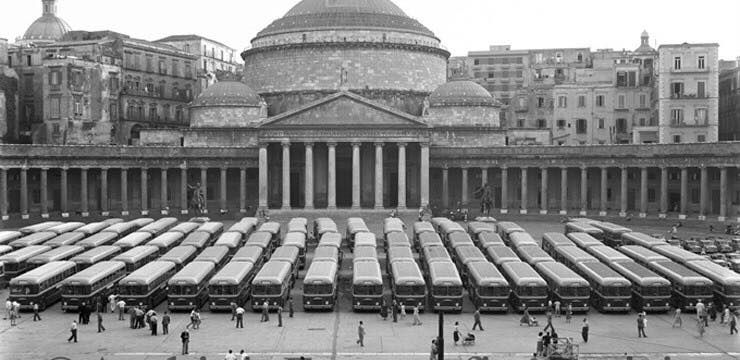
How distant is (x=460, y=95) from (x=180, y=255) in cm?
5440

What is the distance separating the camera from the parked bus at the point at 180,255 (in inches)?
2327

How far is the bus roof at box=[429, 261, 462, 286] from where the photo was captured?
5103cm

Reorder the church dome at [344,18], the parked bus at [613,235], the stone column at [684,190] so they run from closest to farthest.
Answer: the parked bus at [613,235], the stone column at [684,190], the church dome at [344,18]

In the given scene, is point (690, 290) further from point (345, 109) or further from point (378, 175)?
point (345, 109)

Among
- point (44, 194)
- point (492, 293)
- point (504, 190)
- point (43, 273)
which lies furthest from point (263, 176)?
point (492, 293)

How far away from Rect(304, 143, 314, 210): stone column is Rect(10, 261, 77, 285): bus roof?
4255 cm

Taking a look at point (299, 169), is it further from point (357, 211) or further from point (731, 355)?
point (731, 355)

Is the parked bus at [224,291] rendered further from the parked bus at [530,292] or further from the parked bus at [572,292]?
the parked bus at [572,292]

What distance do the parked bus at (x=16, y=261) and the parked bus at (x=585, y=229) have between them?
4145 centimetres

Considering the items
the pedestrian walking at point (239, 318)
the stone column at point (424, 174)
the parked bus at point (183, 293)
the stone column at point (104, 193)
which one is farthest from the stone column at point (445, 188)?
the pedestrian walking at point (239, 318)

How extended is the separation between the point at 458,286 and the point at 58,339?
2097cm

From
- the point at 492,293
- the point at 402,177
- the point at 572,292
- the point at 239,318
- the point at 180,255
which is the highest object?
the point at 402,177

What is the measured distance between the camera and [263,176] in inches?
3930

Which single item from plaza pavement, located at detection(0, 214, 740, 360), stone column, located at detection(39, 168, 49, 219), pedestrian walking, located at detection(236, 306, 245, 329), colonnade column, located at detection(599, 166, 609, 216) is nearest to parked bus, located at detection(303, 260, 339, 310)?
plaza pavement, located at detection(0, 214, 740, 360)
